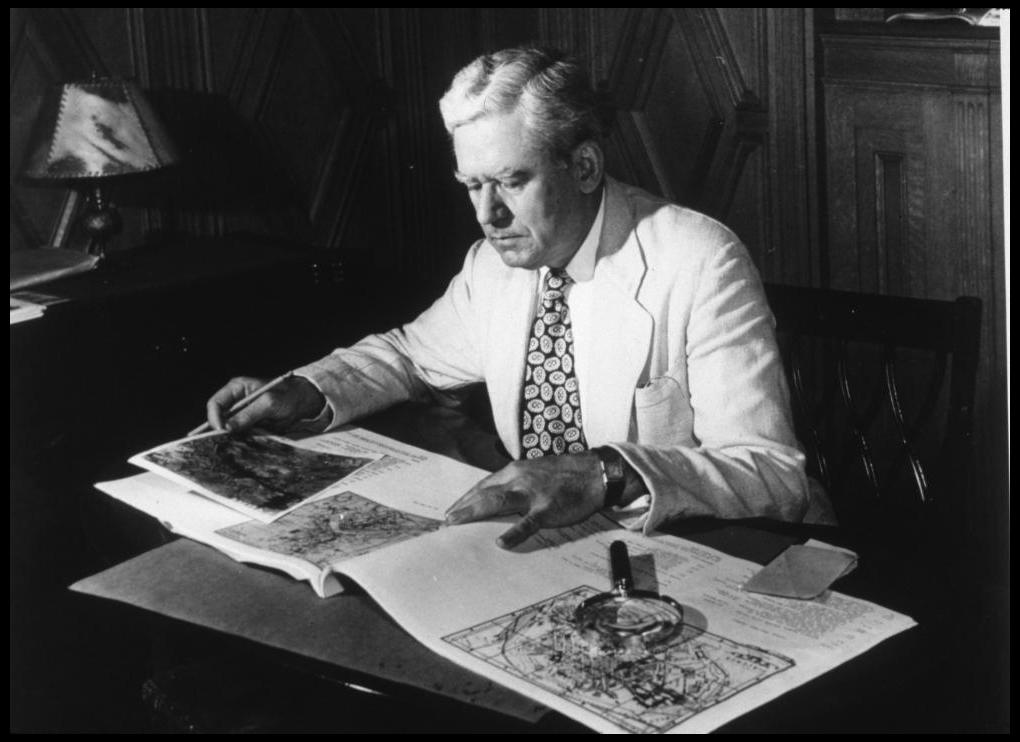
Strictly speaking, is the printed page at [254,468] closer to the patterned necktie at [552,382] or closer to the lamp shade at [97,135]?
the patterned necktie at [552,382]

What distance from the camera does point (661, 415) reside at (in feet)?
6.63

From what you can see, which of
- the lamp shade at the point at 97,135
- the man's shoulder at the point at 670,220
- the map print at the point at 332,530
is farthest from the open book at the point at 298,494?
the lamp shade at the point at 97,135

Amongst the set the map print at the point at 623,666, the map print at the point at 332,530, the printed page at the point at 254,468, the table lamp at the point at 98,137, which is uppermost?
the table lamp at the point at 98,137

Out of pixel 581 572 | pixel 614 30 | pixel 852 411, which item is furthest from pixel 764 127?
pixel 581 572

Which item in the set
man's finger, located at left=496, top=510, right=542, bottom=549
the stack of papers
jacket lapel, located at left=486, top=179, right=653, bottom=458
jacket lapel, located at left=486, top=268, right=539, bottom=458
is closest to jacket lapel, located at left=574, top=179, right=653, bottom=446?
jacket lapel, located at left=486, top=179, right=653, bottom=458

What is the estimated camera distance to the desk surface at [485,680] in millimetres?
1148

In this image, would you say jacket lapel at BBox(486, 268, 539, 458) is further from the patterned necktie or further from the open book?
the open book

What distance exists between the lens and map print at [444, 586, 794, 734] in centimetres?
112

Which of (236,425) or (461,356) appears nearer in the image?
(236,425)

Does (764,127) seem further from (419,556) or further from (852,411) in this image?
(419,556)

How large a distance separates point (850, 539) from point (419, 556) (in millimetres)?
509

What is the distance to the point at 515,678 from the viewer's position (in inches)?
46.3

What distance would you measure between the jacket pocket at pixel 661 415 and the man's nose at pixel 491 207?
357 mm

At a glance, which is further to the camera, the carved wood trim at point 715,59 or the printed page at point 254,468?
the carved wood trim at point 715,59
